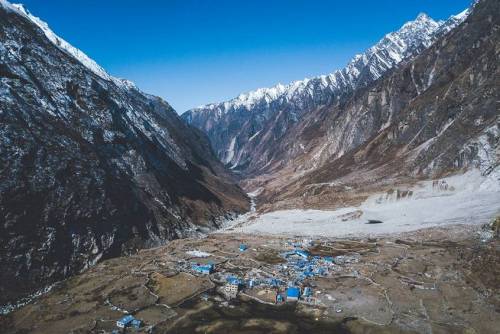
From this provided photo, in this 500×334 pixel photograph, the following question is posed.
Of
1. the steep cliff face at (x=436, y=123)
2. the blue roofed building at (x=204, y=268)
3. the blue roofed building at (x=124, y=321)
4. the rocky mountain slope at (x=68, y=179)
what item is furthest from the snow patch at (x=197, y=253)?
the steep cliff face at (x=436, y=123)

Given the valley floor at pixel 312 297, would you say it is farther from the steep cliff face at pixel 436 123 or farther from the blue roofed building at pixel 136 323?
the steep cliff face at pixel 436 123

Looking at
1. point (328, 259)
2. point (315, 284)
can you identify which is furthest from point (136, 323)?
point (328, 259)

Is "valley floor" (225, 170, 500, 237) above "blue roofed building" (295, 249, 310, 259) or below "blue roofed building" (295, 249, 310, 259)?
above

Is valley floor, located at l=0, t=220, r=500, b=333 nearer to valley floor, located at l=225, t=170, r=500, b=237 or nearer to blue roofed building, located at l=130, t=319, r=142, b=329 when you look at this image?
blue roofed building, located at l=130, t=319, r=142, b=329

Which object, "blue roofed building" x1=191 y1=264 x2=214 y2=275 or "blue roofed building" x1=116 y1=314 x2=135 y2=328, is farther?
"blue roofed building" x1=191 y1=264 x2=214 y2=275

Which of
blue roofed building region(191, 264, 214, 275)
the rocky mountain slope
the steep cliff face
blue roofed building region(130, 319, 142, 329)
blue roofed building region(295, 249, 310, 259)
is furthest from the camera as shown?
the steep cliff face

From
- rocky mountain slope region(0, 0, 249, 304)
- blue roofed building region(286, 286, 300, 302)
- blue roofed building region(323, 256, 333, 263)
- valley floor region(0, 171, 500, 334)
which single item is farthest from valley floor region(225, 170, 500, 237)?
blue roofed building region(286, 286, 300, 302)
